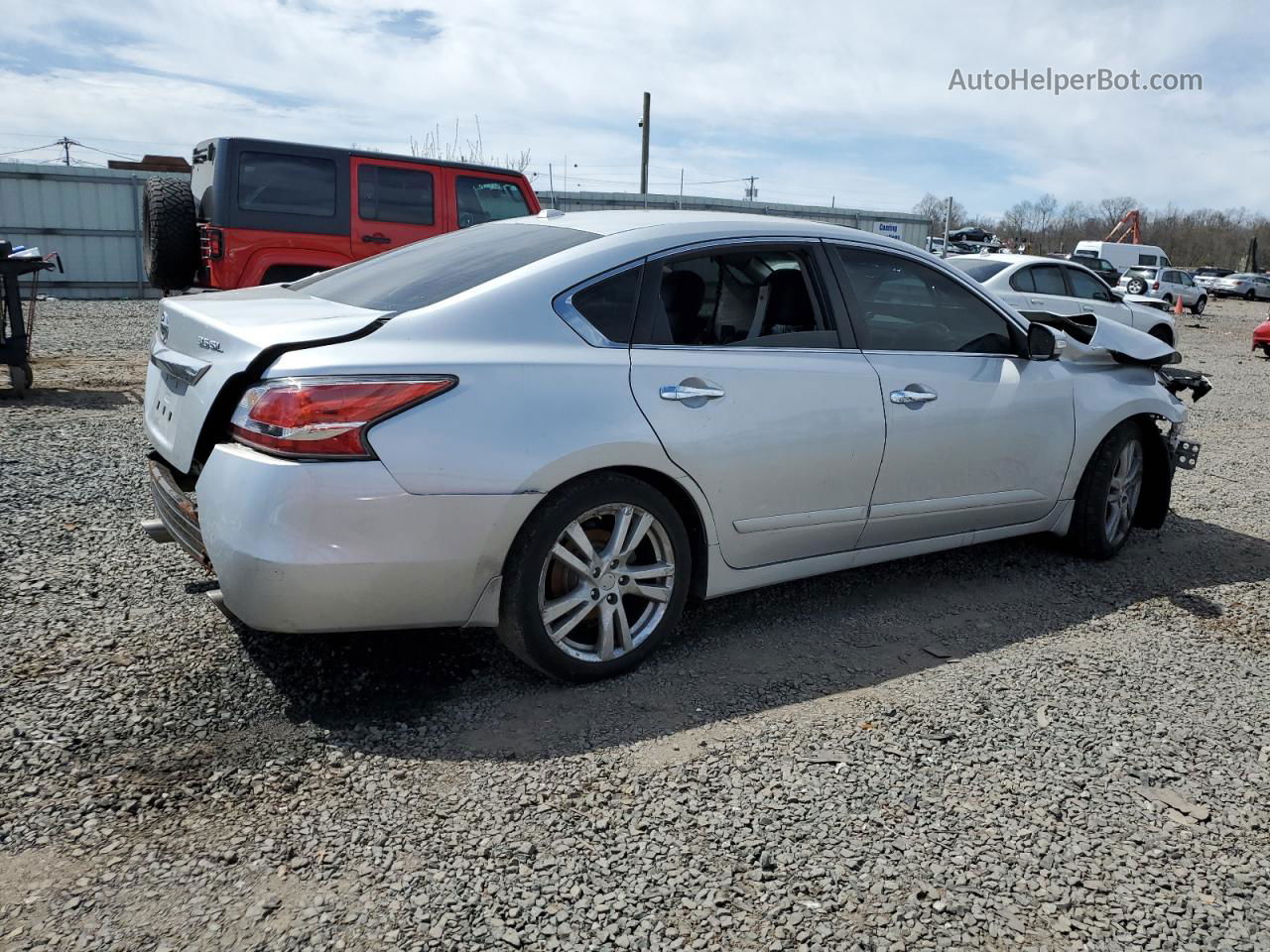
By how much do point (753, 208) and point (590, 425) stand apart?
24.1m

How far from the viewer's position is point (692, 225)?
3.90 m

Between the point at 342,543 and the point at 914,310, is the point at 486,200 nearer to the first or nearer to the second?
the point at 914,310

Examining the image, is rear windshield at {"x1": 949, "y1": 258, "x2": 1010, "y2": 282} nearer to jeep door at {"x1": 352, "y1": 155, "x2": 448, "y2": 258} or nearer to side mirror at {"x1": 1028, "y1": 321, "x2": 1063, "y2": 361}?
jeep door at {"x1": 352, "y1": 155, "x2": 448, "y2": 258}

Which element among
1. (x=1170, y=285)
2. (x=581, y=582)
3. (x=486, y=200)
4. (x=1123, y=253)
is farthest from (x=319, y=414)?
(x=1123, y=253)

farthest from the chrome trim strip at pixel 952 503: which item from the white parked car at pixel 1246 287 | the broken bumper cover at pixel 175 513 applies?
the white parked car at pixel 1246 287

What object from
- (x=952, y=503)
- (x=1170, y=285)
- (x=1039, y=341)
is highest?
(x=1170, y=285)

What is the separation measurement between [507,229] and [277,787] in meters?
2.32

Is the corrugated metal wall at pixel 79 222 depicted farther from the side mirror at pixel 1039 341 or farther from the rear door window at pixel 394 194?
the side mirror at pixel 1039 341

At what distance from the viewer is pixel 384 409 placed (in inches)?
118

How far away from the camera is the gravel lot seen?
2352 mm

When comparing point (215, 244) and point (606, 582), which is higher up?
point (215, 244)

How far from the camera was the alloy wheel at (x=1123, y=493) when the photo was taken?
5152 mm

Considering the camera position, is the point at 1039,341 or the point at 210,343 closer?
the point at 210,343

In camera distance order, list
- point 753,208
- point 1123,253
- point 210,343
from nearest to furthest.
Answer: point 210,343
point 753,208
point 1123,253
